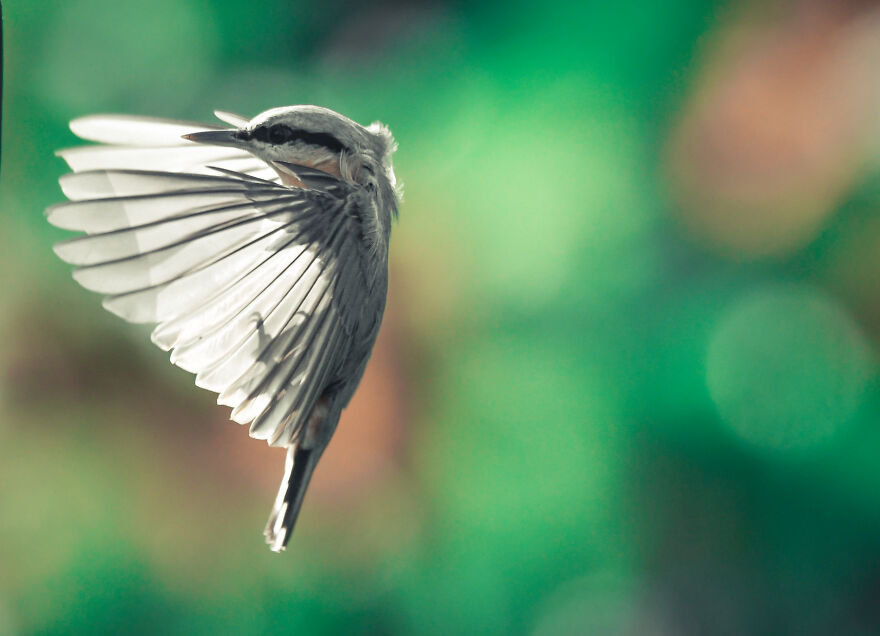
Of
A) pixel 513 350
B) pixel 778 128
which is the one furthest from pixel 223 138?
pixel 778 128

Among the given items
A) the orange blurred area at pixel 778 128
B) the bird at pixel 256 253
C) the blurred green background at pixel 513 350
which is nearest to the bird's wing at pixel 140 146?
the bird at pixel 256 253

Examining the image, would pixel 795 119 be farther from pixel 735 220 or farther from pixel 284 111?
pixel 284 111

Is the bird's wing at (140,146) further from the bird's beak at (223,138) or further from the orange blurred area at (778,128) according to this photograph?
the orange blurred area at (778,128)

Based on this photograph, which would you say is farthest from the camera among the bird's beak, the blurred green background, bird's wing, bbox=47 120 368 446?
the blurred green background

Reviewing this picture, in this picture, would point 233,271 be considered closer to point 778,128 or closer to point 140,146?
point 140,146

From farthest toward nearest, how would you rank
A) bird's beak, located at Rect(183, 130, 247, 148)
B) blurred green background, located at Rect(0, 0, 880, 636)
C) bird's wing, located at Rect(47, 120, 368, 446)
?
blurred green background, located at Rect(0, 0, 880, 636) < bird's beak, located at Rect(183, 130, 247, 148) < bird's wing, located at Rect(47, 120, 368, 446)

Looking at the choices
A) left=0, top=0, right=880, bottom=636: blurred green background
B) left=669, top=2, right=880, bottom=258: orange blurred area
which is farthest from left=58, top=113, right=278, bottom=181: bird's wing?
left=669, top=2, right=880, bottom=258: orange blurred area

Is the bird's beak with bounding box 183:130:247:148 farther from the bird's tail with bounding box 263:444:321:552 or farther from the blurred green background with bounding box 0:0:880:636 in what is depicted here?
→ the blurred green background with bounding box 0:0:880:636

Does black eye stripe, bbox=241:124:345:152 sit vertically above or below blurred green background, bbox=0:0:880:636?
below
